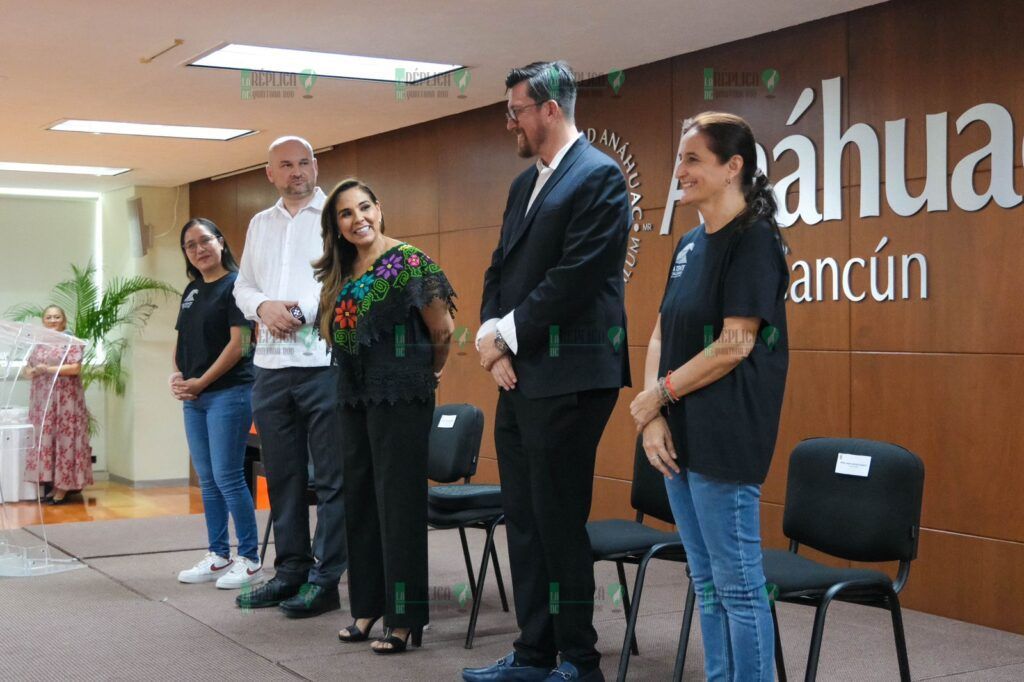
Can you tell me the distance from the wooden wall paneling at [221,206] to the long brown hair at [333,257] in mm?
5930

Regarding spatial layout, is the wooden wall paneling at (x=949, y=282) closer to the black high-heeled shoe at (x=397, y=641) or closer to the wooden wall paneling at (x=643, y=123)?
the wooden wall paneling at (x=643, y=123)

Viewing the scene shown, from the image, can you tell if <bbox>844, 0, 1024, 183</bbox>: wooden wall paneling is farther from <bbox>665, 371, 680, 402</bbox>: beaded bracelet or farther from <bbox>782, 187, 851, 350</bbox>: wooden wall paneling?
<bbox>665, 371, 680, 402</bbox>: beaded bracelet

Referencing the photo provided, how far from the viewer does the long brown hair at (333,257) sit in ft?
11.4

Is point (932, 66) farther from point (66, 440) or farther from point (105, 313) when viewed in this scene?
point (105, 313)

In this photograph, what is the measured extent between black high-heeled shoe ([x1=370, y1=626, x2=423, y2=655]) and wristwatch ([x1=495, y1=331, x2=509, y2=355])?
1.08 meters

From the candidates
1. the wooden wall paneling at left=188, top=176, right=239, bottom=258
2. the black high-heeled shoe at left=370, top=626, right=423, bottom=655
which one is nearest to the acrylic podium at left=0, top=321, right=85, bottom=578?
the black high-heeled shoe at left=370, top=626, right=423, bottom=655

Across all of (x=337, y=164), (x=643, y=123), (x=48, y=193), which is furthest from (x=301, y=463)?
(x=48, y=193)

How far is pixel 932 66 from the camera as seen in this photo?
13.9 ft

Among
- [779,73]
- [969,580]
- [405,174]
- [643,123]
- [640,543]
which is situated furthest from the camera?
[405,174]

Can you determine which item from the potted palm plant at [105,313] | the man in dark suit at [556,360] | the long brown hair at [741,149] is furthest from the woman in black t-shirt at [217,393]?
the potted palm plant at [105,313]

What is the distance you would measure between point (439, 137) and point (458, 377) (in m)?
1.48

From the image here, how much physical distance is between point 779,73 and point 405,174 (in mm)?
3012

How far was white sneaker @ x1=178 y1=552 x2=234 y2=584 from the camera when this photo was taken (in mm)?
4590

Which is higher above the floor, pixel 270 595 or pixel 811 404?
pixel 811 404
